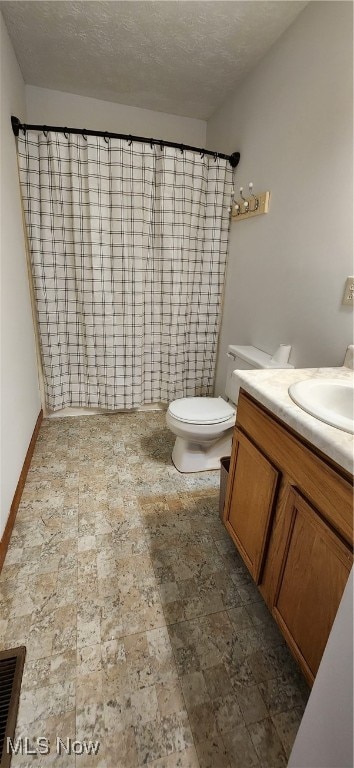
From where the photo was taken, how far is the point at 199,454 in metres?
1.90

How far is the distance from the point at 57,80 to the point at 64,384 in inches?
76.2

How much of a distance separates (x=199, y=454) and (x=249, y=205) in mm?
1571

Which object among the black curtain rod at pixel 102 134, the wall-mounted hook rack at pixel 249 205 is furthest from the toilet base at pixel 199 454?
the black curtain rod at pixel 102 134

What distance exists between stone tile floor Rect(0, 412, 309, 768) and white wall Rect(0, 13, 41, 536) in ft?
0.95

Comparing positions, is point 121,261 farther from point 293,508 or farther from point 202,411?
point 293,508

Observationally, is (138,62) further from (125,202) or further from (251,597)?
(251,597)

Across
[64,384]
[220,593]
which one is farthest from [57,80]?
[220,593]

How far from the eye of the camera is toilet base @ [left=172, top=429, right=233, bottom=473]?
6.18 feet

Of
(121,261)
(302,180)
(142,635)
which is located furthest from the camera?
(121,261)

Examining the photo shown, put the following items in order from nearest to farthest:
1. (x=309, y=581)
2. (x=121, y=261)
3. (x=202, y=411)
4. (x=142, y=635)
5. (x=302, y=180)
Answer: (x=309, y=581) → (x=142, y=635) → (x=302, y=180) → (x=202, y=411) → (x=121, y=261)

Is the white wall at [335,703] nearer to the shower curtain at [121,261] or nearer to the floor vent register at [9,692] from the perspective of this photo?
the floor vent register at [9,692]

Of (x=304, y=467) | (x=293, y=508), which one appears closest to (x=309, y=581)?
(x=293, y=508)

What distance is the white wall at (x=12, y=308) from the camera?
4.83 ft

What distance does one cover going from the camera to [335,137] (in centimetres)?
129
